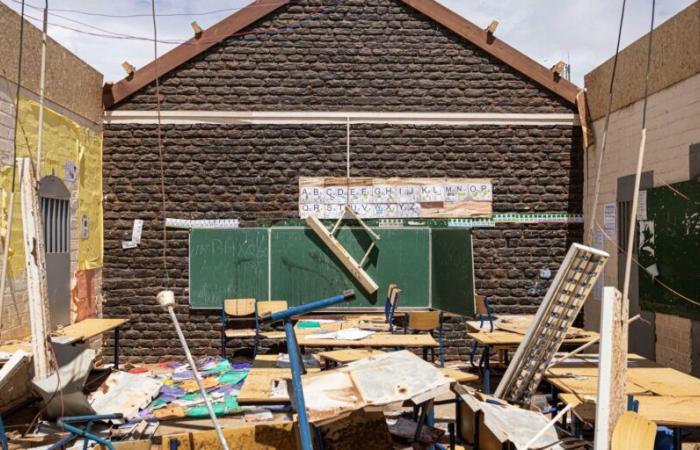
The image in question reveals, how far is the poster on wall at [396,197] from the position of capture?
10188 millimetres

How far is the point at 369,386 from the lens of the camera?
10.7 feet

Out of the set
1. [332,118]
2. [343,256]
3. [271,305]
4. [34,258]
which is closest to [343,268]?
[343,256]

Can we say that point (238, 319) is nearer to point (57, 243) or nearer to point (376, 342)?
point (57, 243)

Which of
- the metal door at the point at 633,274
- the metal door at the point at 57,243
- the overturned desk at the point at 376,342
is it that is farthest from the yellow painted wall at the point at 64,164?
the metal door at the point at 633,274

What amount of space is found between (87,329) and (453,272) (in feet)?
16.4

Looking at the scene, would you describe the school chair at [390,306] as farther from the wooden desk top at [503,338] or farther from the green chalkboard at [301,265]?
the wooden desk top at [503,338]

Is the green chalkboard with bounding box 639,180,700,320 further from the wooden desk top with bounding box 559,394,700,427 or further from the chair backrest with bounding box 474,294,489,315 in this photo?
the wooden desk top with bounding box 559,394,700,427

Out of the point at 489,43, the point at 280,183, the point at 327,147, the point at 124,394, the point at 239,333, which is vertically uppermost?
the point at 489,43

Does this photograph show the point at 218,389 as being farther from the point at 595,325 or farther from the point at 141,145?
the point at 595,325

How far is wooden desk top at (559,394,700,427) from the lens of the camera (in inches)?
157

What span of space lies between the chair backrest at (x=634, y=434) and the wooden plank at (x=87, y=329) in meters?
5.81

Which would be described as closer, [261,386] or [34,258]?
[261,386]

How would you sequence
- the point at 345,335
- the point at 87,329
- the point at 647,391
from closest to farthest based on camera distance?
the point at 647,391 < the point at 345,335 < the point at 87,329

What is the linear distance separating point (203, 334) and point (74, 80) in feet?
13.8
